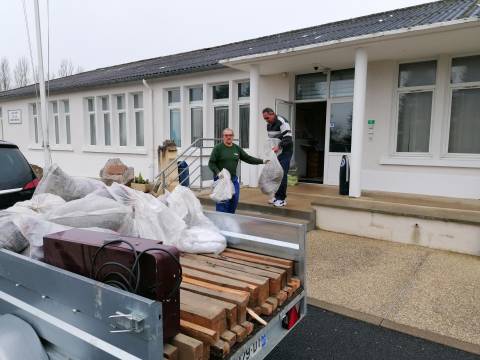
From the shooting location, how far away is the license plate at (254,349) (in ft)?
5.74

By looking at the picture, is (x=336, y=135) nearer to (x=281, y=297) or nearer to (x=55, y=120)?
(x=281, y=297)

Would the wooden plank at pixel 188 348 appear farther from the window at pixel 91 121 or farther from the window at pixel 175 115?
the window at pixel 91 121

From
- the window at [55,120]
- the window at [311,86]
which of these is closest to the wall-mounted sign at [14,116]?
the window at [55,120]

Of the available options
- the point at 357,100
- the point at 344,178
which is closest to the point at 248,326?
the point at 344,178

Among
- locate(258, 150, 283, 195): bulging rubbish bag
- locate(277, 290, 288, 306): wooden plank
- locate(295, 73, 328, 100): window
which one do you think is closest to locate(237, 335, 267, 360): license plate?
locate(277, 290, 288, 306): wooden plank

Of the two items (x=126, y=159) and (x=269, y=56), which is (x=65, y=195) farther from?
(x=126, y=159)

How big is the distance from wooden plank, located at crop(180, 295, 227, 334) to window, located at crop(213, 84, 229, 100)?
8.82 meters

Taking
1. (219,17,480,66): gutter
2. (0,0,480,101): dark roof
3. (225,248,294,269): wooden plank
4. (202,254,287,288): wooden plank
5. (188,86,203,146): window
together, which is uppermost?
(0,0,480,101): dark roof

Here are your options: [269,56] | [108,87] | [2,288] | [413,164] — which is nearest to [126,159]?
[108,87]

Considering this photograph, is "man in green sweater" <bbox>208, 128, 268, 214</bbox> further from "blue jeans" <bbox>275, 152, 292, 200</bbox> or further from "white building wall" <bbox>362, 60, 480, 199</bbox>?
"white building wall" <bbox>362, 60, 480, 199</bbox>

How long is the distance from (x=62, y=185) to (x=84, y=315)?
1.73 metres

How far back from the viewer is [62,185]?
2.90 m

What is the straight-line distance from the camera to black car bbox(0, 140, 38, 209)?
12.4 ft

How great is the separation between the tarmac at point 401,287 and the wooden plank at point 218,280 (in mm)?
1872
